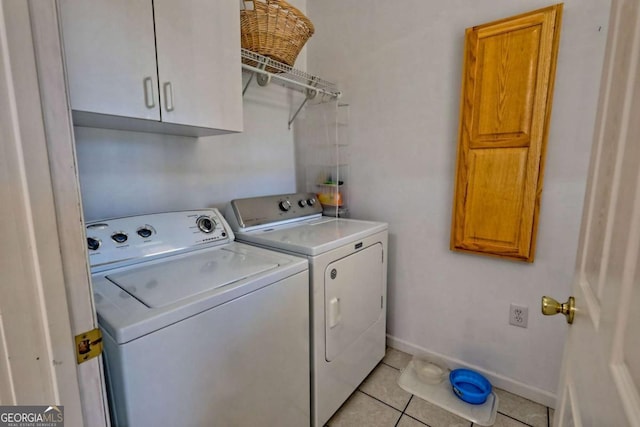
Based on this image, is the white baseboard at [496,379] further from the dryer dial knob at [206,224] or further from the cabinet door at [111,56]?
the cabinet door at [111,56]

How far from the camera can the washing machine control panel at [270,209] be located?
5.36ft

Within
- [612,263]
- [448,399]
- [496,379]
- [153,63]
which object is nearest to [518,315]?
[496,379]

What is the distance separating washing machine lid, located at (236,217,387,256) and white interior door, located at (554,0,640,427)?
0.90 meters

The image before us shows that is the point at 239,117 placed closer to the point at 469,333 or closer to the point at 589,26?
the point at 589,26

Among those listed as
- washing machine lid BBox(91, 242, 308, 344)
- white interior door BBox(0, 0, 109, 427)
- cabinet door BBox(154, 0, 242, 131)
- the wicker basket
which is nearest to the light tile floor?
washing machine lid BBox(91, 242, 308, 344)

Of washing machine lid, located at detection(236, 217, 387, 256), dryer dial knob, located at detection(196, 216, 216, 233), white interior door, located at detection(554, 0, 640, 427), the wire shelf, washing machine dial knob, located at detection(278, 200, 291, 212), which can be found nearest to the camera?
white interior door, located at detection(554, 0, 640, 427)

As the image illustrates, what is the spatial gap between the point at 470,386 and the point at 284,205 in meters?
1.57

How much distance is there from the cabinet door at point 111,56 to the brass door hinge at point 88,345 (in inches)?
29.9

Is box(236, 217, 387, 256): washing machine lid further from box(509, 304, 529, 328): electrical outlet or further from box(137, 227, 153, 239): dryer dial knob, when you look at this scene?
box(509, 304, 529, 328): electrical outlet

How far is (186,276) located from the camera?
1063 millimetres

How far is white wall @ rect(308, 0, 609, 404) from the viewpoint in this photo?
1.41 metres

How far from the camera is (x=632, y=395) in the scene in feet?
1.23

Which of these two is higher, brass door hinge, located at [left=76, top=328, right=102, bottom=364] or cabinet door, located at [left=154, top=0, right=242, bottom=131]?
cabinet door, located at [left=154, top=0, right=242, bottom=131]

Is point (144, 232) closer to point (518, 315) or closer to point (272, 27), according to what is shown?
point (272, 27)
